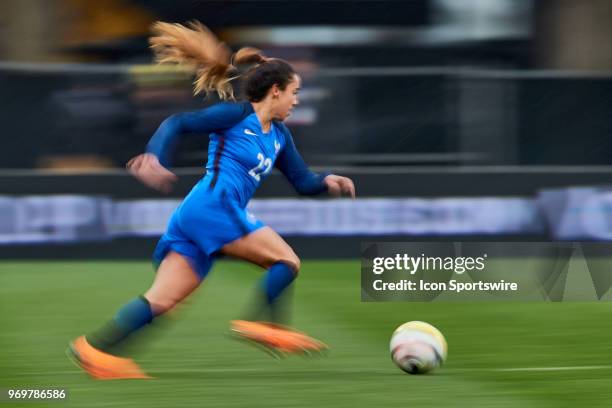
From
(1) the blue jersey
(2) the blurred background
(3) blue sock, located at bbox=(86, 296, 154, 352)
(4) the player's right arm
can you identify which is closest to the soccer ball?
(1) the blue jersey

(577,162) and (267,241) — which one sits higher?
(267,241)

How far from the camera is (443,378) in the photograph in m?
7.30

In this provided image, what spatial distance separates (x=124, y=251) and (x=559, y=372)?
6.31 meters

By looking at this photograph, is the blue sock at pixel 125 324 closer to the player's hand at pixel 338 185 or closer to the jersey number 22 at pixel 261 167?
the jersey number 22 at pixel 261 167

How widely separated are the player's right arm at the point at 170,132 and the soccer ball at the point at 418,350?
140 cm

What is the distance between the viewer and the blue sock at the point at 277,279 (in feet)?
24.3

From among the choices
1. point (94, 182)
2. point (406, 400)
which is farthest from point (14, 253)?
point (406, 400)

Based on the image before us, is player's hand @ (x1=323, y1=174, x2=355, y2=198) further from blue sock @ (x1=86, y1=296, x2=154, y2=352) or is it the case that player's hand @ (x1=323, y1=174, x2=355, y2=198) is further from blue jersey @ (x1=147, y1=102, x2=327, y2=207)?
blue sock @ (x1=86, y1=296, x2=154, y2=352)

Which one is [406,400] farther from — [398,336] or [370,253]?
[370,253]

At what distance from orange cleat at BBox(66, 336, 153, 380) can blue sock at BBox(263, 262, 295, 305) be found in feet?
2.51

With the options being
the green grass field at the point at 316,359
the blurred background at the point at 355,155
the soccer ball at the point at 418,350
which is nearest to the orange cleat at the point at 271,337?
the green grass field at the point at 316,359

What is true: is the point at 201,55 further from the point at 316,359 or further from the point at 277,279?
the point at 316,359

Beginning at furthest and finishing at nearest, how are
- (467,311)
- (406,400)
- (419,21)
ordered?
(419,21)
(467,311)
(406,400)

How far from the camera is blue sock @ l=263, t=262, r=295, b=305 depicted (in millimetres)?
7398
